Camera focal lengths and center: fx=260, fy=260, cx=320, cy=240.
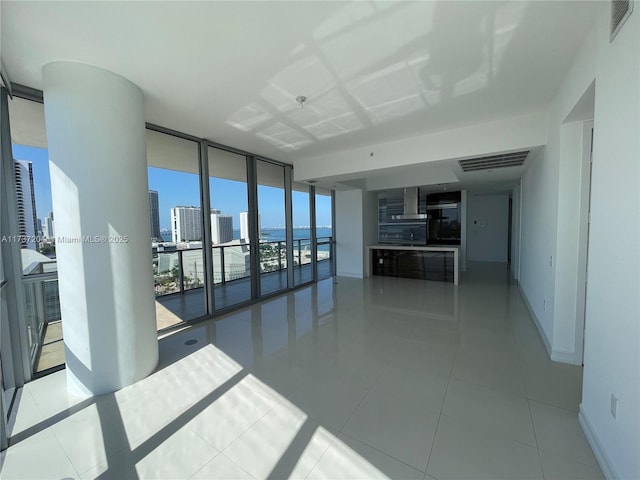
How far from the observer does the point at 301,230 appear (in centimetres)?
625

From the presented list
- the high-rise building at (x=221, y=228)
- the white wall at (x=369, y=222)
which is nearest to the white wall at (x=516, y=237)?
the white wall at (x=369, y=222)

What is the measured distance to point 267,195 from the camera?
5.29 m

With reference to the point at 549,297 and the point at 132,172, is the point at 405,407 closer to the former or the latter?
the point at 549,297

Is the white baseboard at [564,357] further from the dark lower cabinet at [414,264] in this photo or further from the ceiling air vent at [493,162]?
the dark lower cabinet at [414,264]

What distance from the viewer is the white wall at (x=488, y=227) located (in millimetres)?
9123

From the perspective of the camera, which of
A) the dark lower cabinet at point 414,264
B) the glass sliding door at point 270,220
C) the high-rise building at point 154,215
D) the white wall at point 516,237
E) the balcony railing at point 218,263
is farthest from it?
the dark lower cabinet at point 414,264

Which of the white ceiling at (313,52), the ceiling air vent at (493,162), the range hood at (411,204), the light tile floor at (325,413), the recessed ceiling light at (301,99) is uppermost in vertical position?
the white ceiling at (313,52)

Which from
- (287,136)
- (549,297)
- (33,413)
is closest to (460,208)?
(549,297)

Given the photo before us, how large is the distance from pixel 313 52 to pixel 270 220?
12.0 ft

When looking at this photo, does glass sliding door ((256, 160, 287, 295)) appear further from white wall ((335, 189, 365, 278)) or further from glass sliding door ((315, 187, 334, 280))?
white wall ((335, 189, 365, 278))

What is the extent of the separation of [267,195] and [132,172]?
304cm

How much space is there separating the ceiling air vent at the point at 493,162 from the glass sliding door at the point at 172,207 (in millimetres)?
4205

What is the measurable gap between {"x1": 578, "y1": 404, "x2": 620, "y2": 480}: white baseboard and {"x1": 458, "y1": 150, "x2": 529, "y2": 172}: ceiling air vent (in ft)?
10.3

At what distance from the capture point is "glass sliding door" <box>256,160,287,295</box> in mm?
5211
